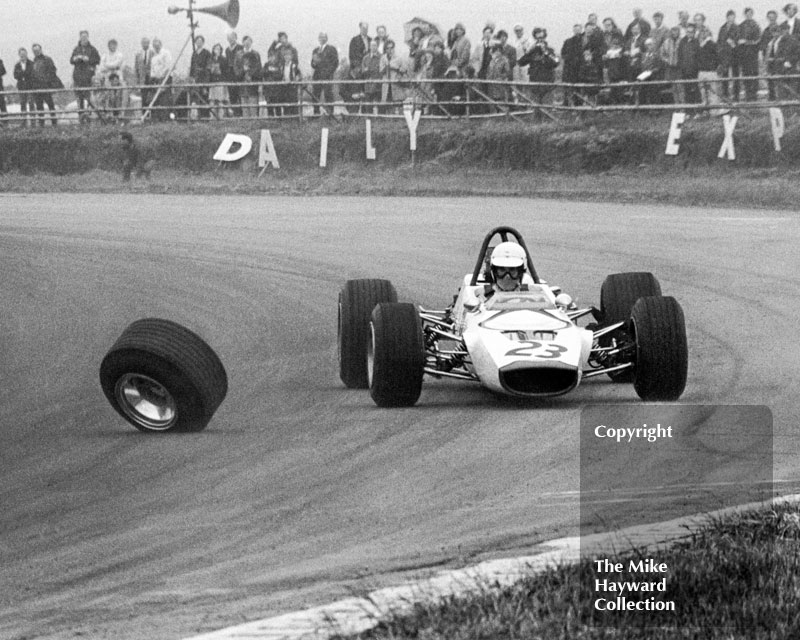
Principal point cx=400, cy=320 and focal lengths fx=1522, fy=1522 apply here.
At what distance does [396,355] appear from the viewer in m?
8.14

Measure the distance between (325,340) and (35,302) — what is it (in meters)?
3.21

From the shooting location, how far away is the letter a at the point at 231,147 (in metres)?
23.7

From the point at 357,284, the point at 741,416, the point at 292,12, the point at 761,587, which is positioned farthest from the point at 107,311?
the point at 292,12

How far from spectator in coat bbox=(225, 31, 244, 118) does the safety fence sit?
25 mm

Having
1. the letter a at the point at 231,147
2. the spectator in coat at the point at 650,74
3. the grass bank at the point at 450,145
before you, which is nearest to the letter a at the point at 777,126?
the grass bank at the point at 450,145

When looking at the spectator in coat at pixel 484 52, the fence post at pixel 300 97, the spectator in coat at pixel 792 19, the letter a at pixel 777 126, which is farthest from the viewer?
the fence post at pixel 300 97

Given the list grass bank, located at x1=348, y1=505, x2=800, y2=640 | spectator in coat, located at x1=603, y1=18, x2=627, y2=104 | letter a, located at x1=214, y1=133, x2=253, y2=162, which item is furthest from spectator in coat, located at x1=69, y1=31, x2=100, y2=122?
grass bank, located at x1=348, y1=505, x2=800, y2=640

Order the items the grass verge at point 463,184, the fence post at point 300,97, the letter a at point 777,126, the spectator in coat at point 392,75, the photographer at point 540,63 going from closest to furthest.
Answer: the grass verge at point 463,184 → the letter a at point 777,126 → the photographer at point 540,63 → the spectator in coat at point 392,75 → the fence post at point 300,97

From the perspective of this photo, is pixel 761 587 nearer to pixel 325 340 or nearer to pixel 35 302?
pixel 325 340

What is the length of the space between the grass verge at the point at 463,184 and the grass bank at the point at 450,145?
132 millimetres

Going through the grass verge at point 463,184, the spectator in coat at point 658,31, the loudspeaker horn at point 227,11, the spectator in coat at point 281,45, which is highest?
the loudspeaker horn at point 227,11

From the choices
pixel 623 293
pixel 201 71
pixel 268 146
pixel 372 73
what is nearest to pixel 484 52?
pixel 372 73

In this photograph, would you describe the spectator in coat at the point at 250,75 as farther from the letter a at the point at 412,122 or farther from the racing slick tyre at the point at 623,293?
the racing slick tyre at the point at 623,293

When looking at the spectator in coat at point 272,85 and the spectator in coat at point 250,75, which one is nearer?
the spectator in coat at point 250,75
